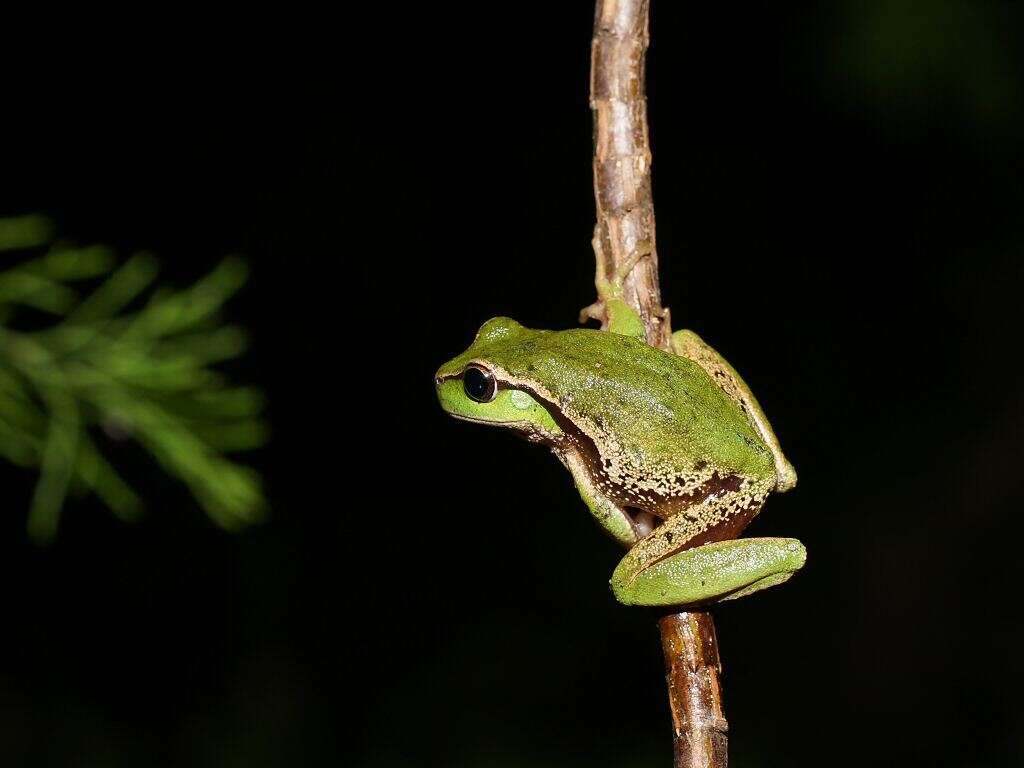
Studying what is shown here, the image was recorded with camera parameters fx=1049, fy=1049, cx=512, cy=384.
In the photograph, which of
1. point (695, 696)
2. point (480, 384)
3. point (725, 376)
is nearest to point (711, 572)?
point (695, 696)

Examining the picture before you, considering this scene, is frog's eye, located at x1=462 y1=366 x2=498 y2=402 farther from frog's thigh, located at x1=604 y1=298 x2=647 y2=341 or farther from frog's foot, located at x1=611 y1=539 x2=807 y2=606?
frog's foot, located at x1=611 y1=539 x2=807 y2=606

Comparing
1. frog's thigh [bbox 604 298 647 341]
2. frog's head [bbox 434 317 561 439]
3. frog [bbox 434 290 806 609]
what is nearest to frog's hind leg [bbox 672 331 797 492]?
frog [bbox 434 290 806 609]

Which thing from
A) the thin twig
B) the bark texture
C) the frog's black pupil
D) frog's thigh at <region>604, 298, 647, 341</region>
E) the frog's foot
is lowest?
the bark texture

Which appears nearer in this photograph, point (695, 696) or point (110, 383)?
point (695, 696)

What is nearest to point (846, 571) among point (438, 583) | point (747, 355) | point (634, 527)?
point (747, 355)

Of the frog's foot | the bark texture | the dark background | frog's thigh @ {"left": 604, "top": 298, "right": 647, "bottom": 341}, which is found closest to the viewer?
the bark texture

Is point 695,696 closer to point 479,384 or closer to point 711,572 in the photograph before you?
point 711,572
